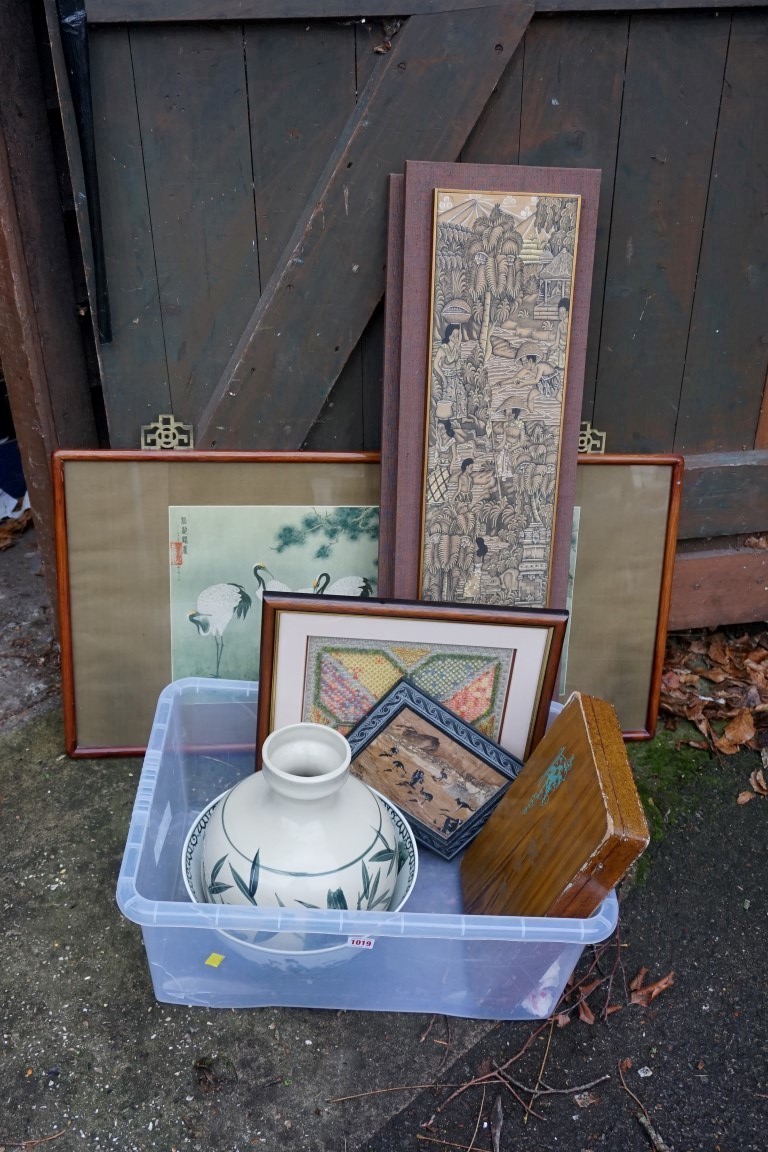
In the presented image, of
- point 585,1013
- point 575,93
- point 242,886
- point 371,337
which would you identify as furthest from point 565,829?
point 575,93

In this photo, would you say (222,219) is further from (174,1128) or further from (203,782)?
(174,1128)

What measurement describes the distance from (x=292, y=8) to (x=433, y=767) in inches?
64.3

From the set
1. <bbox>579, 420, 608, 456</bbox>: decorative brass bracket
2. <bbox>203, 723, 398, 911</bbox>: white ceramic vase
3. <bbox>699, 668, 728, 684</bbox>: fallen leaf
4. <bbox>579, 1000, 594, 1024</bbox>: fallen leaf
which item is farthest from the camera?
<bbox>699, 668, 728, 684</bbox>: fallen leaf

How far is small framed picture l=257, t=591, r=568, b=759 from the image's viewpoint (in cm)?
173

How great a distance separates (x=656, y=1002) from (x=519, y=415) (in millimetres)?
1217

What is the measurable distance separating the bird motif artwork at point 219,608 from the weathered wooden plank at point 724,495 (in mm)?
1274

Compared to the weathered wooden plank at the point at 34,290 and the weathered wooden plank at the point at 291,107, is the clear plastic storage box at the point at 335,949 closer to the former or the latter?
the weathered wooden plank at the point at 34,290

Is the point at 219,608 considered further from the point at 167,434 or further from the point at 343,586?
the point at 167,434

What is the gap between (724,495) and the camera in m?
2.32

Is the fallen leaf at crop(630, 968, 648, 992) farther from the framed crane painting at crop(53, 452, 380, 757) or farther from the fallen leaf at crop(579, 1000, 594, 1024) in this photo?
the framed crane painting at crop(53, 452, 380, 757)

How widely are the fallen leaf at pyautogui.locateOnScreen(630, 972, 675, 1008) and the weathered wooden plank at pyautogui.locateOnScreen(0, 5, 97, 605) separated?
1.74 m

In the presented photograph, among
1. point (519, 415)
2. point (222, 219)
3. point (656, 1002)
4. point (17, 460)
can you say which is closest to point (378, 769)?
point (656, 1002)

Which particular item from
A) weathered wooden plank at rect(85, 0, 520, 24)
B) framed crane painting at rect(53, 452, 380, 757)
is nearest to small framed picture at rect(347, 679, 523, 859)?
framed crane painting at rect(53, 452, 380, 757)

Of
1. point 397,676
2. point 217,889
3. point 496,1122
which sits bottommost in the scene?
Result: point 496,1122
